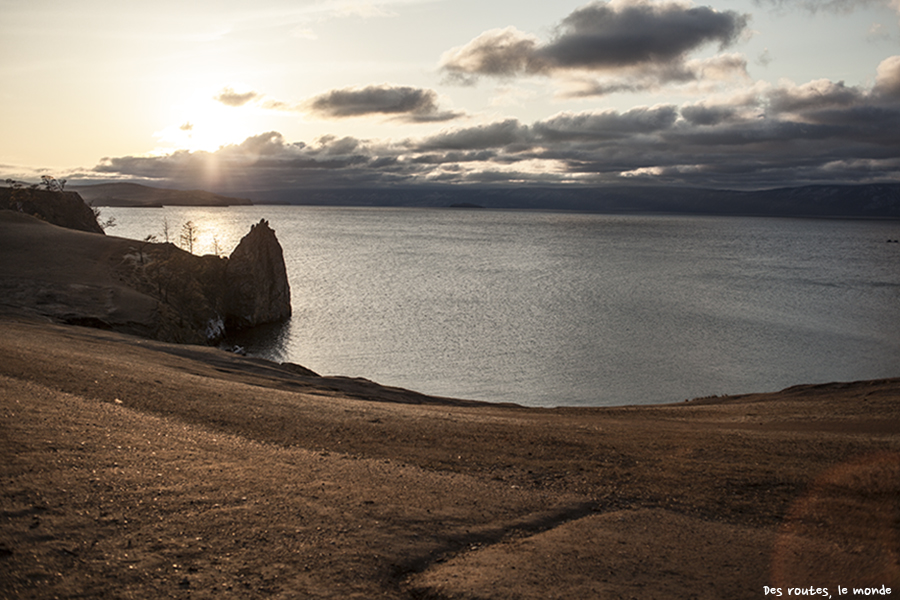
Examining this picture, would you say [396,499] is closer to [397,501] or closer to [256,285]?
[397,501]

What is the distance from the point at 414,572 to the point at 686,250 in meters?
130

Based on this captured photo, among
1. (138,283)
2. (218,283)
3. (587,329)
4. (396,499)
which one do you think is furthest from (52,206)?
(396,499)

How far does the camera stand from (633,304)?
53.5 meters

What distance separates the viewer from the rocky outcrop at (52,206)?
55.2m

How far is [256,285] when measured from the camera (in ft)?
165

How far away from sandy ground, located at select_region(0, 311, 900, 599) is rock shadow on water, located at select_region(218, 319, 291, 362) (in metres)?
25.0

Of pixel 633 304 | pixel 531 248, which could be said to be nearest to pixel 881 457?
pixel 633 304

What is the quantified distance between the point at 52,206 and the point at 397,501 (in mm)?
63127

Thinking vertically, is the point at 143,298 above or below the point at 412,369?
above

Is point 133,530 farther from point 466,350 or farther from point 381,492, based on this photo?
point 466,350

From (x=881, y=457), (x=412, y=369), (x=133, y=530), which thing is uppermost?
(x=133, y=530)

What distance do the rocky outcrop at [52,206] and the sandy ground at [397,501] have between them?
2010 inches

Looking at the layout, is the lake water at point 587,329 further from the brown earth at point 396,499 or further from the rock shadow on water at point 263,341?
the brown earth at point 396,499

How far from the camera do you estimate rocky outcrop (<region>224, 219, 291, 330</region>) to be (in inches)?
1940
